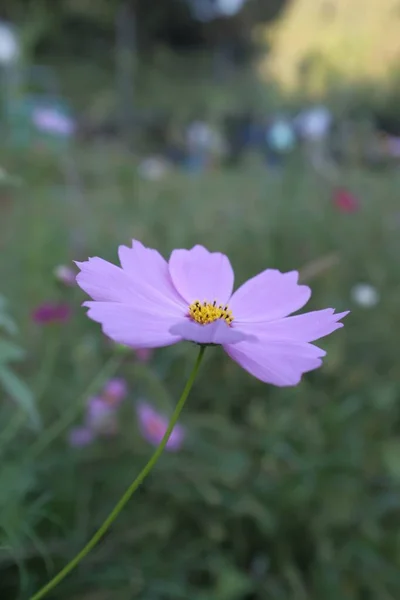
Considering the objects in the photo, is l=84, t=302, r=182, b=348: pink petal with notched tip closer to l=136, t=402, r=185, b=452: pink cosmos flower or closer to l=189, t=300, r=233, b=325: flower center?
l=189, t=300, r=233, b=325: flower center

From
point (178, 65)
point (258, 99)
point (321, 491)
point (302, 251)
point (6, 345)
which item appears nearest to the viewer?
point (6, 345)

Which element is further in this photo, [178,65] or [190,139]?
[178,65]

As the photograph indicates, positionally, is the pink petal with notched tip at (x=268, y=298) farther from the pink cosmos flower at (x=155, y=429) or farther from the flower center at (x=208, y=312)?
the pink cosmos flower at (x=155, y=429)

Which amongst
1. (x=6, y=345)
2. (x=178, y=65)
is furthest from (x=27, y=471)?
(x=178, y=65)

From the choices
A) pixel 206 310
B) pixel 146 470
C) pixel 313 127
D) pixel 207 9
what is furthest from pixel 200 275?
pixel 207 9

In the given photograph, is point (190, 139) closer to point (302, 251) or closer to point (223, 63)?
point (302, 251)

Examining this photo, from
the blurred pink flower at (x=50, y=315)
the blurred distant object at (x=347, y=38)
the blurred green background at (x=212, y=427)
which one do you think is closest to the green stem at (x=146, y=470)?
the blurred green background at (x=212, y=427)

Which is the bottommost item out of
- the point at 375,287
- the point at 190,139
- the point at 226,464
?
the point at 226,464

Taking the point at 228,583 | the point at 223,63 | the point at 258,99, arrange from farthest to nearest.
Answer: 1. the point at 223,63
2. the point at 258,99
3. the point at 228,583
